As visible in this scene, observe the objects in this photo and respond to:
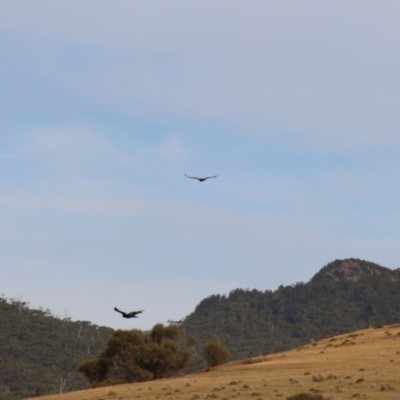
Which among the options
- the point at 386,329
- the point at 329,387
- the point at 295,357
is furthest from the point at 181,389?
the point at 386,329

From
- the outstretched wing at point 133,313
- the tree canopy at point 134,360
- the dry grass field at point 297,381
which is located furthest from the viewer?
the tree canopy at point 134,360

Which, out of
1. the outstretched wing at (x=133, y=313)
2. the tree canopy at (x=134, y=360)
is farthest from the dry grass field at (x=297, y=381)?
the tree canopy at (x=134, y=360)

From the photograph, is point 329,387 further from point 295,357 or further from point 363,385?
point 295,357

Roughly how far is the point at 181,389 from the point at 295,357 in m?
21.2

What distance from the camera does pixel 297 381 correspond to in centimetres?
5300

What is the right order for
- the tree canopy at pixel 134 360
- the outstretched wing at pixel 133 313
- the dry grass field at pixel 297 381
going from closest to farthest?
the outstretched wing at pixel 133 313 < the dry grass field at pixel 297 381 < the tree canopy at pixel 134 360

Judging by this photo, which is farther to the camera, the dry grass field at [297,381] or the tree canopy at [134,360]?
the tree canopy at [134,360]

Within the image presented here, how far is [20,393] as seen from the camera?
178 meters

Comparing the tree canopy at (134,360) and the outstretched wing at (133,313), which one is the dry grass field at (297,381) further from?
the tree canopy at (134,360)

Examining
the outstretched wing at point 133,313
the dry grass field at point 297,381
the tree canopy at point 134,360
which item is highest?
the tree canopy at point 134,360

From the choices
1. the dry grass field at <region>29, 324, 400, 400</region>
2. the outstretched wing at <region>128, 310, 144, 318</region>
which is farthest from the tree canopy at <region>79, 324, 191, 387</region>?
the outstretched wing at <region>128, 310, 144, 318</region>

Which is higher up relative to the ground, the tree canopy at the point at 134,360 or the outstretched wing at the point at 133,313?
the tree canopy at the point at 134,360

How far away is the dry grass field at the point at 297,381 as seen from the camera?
162ft

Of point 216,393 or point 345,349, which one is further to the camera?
point 345,349
